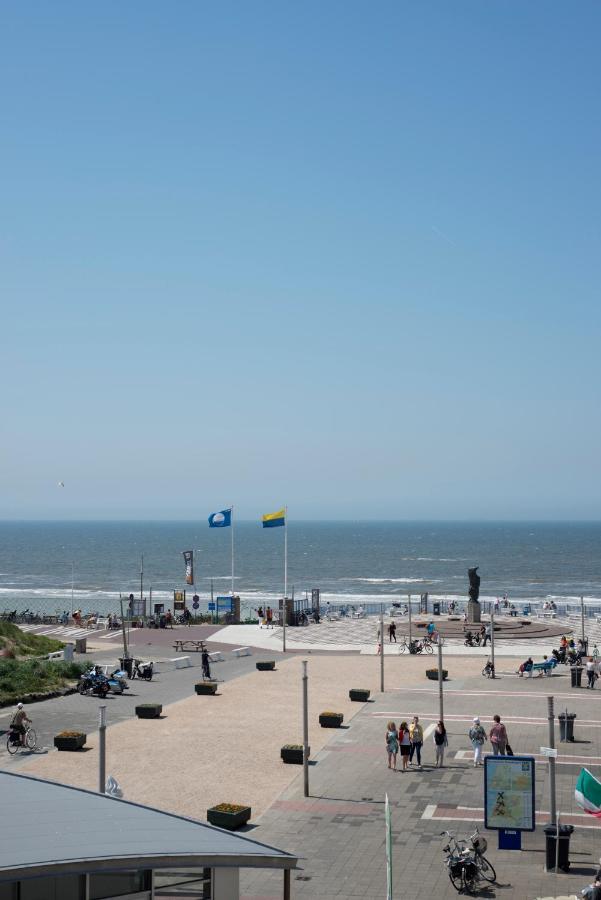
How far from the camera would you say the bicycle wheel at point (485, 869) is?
56.6 feet

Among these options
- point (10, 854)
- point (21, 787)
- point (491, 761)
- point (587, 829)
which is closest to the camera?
point (10, 854)

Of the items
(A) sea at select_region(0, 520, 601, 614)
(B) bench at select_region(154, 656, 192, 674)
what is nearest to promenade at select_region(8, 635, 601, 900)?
(B) bench at select_region(154, 656, 192, 674)

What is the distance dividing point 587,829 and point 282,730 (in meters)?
11.6

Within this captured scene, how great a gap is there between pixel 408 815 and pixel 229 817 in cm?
380

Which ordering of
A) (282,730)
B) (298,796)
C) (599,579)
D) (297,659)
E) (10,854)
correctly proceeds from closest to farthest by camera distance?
(10,854), (298,796), (282,730), (297,659), (599,579)

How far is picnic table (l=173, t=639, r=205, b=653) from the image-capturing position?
164 feet

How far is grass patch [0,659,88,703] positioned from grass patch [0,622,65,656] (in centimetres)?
542

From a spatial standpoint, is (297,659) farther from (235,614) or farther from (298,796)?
(298,796)

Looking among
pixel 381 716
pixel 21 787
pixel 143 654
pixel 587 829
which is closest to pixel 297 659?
pixel 143 654

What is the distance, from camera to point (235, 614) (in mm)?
63875

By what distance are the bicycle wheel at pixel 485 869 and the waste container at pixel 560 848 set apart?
1.08 metres

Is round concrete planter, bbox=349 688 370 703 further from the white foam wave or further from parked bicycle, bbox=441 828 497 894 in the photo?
the white foam wave

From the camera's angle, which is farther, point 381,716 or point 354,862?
point 381,716

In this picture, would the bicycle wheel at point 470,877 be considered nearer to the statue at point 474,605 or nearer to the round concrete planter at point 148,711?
the round concrete planter at point 148,711
